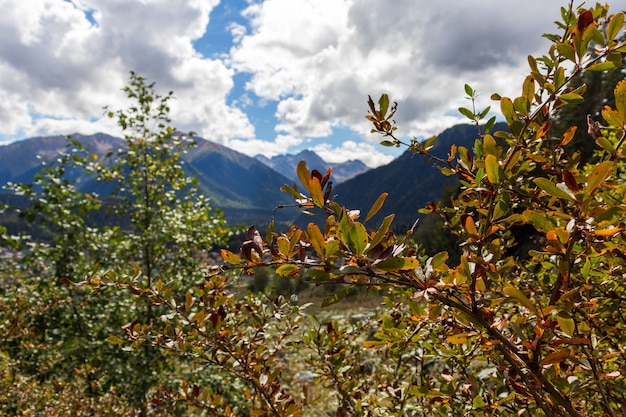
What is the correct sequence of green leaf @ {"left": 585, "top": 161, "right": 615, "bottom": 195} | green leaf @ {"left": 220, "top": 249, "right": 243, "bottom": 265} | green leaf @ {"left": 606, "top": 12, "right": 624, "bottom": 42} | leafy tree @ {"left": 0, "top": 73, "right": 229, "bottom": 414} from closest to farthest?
1. green leaf @ {"left": 585, "top": 161, "right": 615, "bottom": 195}
2. green leaf @ {"left": 220, "top": 249, "right": 243, "bottom": 265}
3. green leaf @ {"left": 606, "top": 12, "right": 624, "bottom": 42}
4. leafy tree @ {"left": 0, "top": 73, "right": 229, "bottom": 414}

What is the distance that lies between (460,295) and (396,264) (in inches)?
22.4

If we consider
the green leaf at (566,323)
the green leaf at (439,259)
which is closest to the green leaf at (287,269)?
the green leaf at (439,259)

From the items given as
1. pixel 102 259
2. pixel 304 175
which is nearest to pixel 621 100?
pixel 304 175

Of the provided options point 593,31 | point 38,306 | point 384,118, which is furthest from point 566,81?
point 38,306

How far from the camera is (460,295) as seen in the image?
1.29 m

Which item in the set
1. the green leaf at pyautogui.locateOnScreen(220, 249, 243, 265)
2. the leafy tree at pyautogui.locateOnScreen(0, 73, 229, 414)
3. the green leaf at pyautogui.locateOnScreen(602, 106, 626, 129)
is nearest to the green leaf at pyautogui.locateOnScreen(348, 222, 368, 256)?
the green leaf at pyautogui.locateOnScreen(220, 249, 243, 265)

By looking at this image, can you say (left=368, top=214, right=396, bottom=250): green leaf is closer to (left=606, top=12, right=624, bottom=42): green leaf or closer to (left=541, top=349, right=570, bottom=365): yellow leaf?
(left=541, top=349, right=570, bottom=365): yellow leaf

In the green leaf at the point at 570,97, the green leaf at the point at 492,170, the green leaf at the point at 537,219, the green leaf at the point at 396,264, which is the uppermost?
the green leaf at the point at 570,97

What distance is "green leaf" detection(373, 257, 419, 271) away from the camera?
859mm

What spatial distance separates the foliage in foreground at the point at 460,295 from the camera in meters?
0.96

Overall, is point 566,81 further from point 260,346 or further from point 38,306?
point 38,306

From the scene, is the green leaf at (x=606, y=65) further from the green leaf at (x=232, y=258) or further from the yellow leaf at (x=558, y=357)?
the green leaf at (x=232, y=258)

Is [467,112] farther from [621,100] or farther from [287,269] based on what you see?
[287,269]

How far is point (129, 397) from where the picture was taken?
192 inches
